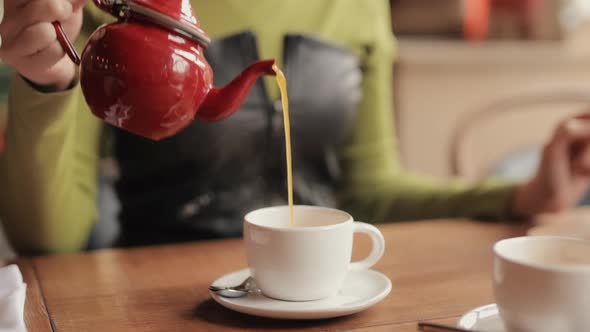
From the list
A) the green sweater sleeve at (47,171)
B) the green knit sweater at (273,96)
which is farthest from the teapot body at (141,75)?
the green sweater sleeve at (47,171)

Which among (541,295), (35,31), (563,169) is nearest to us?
(541,295)

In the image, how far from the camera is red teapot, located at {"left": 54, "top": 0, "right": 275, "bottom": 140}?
0.52m

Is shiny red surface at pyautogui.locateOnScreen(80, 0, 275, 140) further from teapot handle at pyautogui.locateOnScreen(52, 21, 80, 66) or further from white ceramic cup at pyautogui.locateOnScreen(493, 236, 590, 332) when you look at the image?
white ceramic cup at pyautogui.locateOnScreen(493, 236, 590, 332)

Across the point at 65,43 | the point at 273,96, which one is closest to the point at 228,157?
the point at 273,96

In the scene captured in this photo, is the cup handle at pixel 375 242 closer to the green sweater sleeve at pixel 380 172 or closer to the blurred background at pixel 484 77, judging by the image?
the green sweater sleeve at pixel 380 172

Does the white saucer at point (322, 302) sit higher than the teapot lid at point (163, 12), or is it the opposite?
the teapot lid at point (163, 12)

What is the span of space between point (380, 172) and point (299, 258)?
0.72 meters

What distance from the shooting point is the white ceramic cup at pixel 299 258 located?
1.87ft

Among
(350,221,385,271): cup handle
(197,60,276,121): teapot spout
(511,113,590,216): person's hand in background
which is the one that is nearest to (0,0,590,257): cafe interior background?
(511,113,590,216): person's hand in background

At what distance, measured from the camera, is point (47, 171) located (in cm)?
88

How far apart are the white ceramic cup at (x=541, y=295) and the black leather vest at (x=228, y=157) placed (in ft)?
2.06

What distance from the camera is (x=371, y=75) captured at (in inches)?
51.2

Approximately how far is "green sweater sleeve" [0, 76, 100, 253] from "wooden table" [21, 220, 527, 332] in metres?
0.11

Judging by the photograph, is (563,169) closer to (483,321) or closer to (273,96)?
(273,96)
